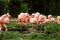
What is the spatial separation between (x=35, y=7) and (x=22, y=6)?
2.04 metres

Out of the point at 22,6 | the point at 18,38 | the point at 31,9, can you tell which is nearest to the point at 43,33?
the point at 18,38

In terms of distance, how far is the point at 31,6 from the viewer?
54.7ft

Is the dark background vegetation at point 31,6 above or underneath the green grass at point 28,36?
above

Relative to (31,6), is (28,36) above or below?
below

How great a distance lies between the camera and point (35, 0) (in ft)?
56.0

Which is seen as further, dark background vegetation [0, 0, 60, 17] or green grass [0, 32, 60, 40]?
dark background vegetation [0, 0, 60, 17]

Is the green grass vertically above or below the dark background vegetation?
below

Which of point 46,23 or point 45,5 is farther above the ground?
point 45,5

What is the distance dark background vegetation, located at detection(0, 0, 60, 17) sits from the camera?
1483 cm

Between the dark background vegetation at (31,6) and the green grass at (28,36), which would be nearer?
the green grass at (28,36)

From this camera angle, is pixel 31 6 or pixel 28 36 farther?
pixel 31 6

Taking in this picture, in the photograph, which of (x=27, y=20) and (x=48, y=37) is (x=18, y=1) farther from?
(x=48, y=37)

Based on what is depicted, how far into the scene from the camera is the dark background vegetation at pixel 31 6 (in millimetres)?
14831

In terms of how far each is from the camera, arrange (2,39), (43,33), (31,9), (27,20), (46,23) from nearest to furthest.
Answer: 1. (2,39)
2. (43,33)
3. (27,20)
4. (46,23)
5. (31,9)
